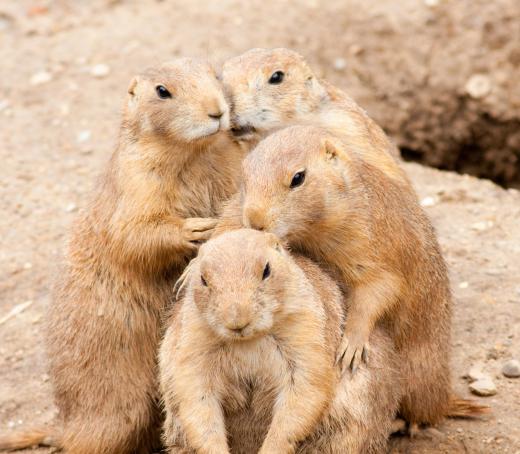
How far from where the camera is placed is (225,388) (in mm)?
5105

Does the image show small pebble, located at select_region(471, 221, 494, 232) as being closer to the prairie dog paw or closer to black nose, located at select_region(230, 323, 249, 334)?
the prairie dog paw

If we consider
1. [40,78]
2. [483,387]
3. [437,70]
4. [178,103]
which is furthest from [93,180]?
[483,387]

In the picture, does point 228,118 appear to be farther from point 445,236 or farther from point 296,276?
point 445,236

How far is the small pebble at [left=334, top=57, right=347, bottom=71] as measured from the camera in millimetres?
9953

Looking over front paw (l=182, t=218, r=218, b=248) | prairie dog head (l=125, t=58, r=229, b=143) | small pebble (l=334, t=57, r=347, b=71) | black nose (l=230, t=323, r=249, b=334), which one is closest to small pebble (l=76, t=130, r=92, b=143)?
small pebble (l=334, t=57, r=347, b=71)

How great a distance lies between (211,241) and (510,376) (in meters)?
2.29

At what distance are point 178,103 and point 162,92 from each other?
7.9 inches

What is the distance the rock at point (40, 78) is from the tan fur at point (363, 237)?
5.12 metres

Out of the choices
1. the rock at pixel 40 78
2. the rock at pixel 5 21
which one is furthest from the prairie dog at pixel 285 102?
the rock at pixel 5 21

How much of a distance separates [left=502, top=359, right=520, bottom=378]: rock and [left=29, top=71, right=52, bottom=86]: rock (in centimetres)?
570

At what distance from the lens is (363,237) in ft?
17.5

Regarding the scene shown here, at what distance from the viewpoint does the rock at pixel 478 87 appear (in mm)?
9859

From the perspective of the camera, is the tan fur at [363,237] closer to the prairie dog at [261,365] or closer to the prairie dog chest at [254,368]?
the prairie dog at [261,365]

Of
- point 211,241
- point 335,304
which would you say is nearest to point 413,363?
point 335,304
